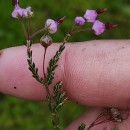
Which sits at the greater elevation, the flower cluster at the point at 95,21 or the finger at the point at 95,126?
the flower cluster at the point at 95,21

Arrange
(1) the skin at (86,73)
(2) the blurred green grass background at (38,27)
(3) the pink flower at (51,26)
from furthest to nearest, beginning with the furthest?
(2) the blurred green grass background at (38,27), (1) the skin at (86,73), (3) the pink flower at (51,26)

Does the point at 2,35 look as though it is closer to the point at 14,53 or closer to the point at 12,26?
the point at 12,26

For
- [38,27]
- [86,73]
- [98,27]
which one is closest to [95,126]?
[86,73]

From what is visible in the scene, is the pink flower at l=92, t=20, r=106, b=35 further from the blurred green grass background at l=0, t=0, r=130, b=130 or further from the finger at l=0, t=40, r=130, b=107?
the blurred green grass background at l=0, t=0, r=130, b=130

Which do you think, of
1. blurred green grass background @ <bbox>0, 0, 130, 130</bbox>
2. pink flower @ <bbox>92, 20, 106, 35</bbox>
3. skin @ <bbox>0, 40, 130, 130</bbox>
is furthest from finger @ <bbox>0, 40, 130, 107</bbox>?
blurred green grass background @ <bbox>0, 0, 130, 130</bbox>

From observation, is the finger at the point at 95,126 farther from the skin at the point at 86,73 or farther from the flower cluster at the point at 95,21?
the flower cluster at the point at 95,21

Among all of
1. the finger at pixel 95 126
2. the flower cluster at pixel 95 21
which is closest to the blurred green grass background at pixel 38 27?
the finger at pixel 95 126

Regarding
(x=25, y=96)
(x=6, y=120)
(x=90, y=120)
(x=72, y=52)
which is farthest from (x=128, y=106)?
(x=6, y=120)

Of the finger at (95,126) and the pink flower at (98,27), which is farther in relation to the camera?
the finger at (95,126)

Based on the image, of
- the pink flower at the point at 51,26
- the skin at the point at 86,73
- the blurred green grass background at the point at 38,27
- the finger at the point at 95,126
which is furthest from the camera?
the blurred green grass background at the point at 38,27

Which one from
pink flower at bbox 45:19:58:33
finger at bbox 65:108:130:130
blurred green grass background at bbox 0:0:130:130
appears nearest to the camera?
pink flower at bbox 45:19:58:33

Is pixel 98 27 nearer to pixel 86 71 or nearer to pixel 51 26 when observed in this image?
pixel 51 26
